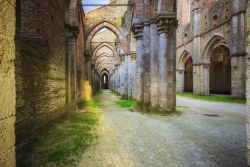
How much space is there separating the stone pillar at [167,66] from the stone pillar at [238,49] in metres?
10.9

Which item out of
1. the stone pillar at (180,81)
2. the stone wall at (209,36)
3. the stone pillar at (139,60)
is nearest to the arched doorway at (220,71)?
the stone wall at (209,36)

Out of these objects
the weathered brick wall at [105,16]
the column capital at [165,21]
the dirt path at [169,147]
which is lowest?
the dirt path at [169,147]

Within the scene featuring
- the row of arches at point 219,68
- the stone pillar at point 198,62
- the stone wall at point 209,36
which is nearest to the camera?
the stone wall at point 209,36

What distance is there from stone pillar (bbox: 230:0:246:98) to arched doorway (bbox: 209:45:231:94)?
8093mm

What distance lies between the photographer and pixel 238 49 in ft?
55.8

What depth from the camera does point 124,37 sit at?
20562 millimetres

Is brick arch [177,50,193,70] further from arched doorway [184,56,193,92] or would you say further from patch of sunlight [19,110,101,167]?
patch of sunlight [19,110,101,167]

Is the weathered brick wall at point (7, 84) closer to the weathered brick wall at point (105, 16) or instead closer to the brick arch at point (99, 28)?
the brick arch at point (99, 28)

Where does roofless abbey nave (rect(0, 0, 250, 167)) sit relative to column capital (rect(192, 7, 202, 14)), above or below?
below

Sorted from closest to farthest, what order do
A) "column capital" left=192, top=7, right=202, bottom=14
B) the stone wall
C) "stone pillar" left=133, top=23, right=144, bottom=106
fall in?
"stone pillar" left=133, top=23, right=144, bottom=106
the stone wall
"column capital" left=192, top=7, right=202, bottom=14

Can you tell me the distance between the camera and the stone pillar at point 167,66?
8.71 metres

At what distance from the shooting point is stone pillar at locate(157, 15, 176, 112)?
28.6 ft

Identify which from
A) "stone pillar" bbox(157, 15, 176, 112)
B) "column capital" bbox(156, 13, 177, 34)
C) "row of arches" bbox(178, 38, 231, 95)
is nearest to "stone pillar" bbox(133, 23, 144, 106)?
"stone pillar" bbox(157, 15, 176, 112)

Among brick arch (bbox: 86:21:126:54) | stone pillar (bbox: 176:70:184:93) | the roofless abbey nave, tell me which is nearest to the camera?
the roofless abbey nave
